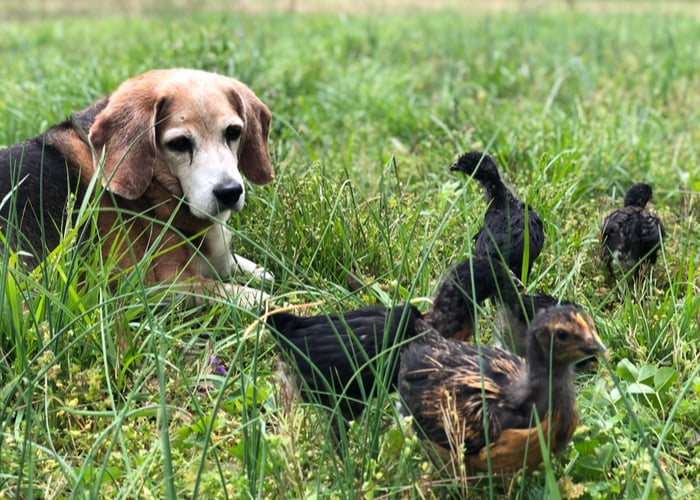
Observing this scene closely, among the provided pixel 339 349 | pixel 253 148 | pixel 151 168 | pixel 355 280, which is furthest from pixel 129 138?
pixel 339 349

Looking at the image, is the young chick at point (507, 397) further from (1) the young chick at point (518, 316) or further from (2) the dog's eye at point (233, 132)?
(2) the dog's eye at point (233, 132)

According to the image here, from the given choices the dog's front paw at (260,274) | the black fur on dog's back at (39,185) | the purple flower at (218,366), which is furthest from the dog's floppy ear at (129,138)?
the purple flower at (218,366)

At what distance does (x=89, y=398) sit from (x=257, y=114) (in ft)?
6.08

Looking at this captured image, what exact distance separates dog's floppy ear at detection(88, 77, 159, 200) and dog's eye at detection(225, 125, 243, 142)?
335mm

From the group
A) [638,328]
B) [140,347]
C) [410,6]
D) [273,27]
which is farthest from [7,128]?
[410,6]

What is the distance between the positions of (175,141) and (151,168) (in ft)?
0.53

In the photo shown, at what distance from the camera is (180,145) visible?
156 inches

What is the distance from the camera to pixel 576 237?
13.9 feet

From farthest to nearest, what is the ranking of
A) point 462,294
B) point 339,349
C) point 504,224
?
1. point 504,224
2. point 462,294
3. point 339,349

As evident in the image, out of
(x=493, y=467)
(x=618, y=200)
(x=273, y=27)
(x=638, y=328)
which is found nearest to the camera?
(x=493, y=467)

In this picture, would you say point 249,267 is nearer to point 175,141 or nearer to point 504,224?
point 175,141

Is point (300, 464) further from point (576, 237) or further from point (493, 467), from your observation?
point (576, 237)

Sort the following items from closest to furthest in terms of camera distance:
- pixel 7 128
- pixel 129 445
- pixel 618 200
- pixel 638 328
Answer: pixel 129 445
pixel 638 328
pixel 618 200
pixel 7 128

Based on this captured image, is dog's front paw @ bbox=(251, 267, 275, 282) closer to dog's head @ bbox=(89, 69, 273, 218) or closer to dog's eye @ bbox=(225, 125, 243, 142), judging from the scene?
dog's head @ bbox=(89, 69, 273, 218)
